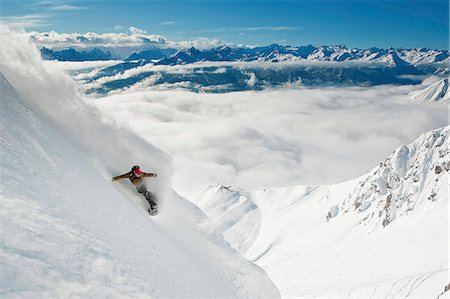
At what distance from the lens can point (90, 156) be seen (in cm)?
2005

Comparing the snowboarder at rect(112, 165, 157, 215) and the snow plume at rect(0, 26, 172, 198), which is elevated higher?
the snow plume at rect(0, 26, 172, 198)

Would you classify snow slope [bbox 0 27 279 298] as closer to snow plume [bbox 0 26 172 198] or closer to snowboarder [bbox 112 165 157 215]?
snow plume [bbox 0 26 172 198]

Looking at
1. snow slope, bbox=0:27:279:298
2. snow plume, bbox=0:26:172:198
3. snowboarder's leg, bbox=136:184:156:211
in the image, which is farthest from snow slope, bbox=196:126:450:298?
snow plume, bbox=0:26:172:198

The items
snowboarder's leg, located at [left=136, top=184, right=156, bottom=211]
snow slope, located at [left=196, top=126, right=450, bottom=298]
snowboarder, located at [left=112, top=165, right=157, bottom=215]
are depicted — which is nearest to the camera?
snowboarder, located at [left=112, top=165, right=157, bottom=215]

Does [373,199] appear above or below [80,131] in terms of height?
below

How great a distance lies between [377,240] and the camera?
95.1m

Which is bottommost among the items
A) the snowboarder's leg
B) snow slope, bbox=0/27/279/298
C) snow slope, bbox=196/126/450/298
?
snow slope, bbox=196/126/450/298

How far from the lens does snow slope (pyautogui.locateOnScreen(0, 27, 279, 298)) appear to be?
849cm

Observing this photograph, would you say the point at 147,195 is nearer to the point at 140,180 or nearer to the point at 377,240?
the point at 140,180

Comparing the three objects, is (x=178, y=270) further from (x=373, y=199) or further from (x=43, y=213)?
(x=373, y=199)

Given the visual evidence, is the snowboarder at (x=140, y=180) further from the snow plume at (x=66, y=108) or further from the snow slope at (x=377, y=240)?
the snow slope at (x=377, y=240)

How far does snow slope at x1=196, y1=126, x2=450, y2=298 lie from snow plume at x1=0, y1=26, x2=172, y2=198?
4118 centimetres

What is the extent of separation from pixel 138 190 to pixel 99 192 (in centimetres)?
577

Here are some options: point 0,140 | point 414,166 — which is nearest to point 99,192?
point 0,140
